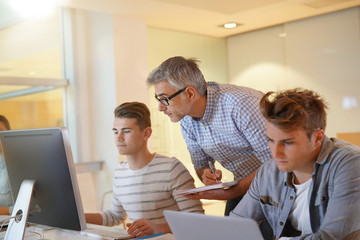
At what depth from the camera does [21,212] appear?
174cm

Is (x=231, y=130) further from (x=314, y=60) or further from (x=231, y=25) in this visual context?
(x=231, y=25)

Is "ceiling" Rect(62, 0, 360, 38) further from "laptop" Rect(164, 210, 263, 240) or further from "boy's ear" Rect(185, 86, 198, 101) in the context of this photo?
"laptop" Rect(164, 210, 263, 240)

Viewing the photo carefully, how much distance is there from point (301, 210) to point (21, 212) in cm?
100

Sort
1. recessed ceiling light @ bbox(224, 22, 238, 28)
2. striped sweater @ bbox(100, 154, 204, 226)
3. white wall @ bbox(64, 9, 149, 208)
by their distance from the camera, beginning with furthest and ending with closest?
recessed ceiling light @ bbox(224, 22, 238, 28), white wall @ bbox(64, 9, 149, 208), striped sweater @ bbox(100, 154, 204, 226)

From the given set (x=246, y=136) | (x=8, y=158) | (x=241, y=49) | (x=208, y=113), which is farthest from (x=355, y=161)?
(x=241, y=49)

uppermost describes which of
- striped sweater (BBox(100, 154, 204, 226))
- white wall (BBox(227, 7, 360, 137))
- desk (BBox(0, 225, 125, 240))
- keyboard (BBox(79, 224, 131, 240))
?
white wall (BBox(227, 7, 360, 137))

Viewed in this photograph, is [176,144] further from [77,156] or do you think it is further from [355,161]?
[355,161]

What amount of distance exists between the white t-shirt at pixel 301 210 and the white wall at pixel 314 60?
3.53 m

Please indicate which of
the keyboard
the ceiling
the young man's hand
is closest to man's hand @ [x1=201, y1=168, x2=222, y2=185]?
the young man's hand

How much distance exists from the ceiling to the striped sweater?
214 centimetres

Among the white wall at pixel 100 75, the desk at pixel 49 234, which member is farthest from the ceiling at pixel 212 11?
the desk at pixel 49 234

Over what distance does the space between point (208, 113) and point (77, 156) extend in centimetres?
280

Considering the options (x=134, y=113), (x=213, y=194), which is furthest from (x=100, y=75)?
(x=213, y=194)

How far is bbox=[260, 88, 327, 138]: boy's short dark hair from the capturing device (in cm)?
147
